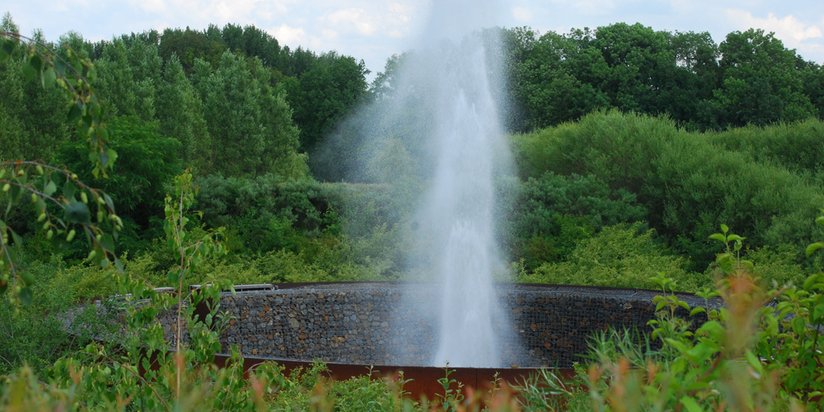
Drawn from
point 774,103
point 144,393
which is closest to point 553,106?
point 774,103

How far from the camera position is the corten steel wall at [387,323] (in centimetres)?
1138

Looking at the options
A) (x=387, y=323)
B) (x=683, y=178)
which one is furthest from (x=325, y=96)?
(x=387, y=323)

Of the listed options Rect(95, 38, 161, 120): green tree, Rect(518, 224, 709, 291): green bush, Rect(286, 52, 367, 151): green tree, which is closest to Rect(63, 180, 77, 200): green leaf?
Rect(518, 224, 709, 291): green bush

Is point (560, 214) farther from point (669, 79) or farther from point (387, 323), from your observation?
point (669, 79)

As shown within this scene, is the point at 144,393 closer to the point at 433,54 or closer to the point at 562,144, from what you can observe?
the point at 433,54

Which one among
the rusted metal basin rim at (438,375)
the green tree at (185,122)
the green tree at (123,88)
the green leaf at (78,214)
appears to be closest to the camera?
the green leaf at (78,214)

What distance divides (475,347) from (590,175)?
24.4 feet

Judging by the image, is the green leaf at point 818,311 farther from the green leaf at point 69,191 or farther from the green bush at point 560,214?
the green bush at point 560,214

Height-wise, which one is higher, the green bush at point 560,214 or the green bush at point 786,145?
the green bush at point 786,145

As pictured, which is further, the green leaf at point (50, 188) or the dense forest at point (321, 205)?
the dense forest at point (321, 205)

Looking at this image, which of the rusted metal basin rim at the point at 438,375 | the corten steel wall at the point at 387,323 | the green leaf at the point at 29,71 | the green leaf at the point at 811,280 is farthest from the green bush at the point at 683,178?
the green leaf at the point at 29,71

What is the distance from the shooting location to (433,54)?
1355 cm

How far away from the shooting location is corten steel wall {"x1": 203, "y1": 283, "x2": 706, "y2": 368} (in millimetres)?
11383

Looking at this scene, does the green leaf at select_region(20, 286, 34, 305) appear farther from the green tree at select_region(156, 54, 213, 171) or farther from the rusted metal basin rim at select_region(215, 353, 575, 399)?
the green tree at select_region(156, 54, 213, 171)
